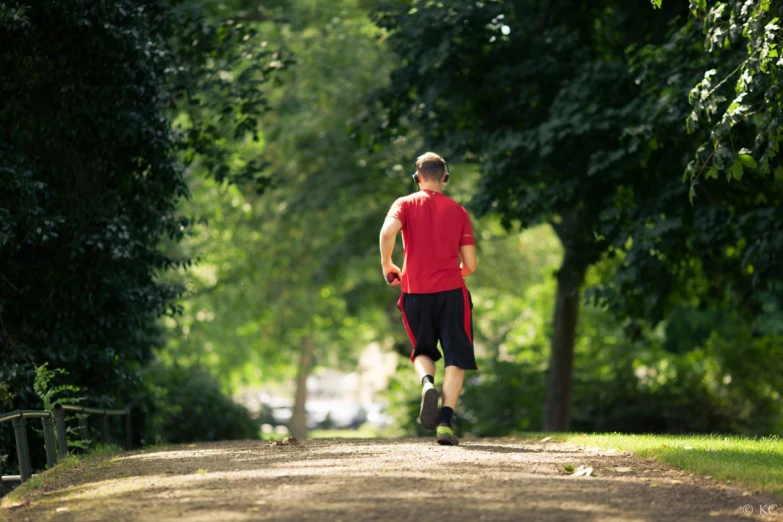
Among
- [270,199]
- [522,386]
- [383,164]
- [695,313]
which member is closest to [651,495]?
[522,386]

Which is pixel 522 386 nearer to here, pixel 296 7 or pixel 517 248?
pixel 296 7

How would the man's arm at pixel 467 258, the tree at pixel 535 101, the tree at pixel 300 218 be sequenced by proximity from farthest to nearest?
1. the tree at pixel 300 218
2. the tree at pixel 535 101
3. the man's arm at pixel 467 258

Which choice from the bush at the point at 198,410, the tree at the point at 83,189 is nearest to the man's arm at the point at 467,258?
the tree at the point at 83,189

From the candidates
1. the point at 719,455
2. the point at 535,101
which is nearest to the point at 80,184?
the point at 535,101

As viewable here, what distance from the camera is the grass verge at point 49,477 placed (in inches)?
253

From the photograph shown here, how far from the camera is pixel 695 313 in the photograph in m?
25.0

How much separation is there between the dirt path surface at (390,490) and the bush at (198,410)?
11.8m

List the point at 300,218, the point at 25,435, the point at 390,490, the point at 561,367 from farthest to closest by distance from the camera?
the point at 300,218, the point at 561,367, the point at 25,435, the point at 390,490

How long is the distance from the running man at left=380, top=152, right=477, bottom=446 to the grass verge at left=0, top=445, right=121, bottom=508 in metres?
2.64

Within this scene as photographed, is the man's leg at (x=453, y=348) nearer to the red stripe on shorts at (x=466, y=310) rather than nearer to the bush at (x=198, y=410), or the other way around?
the red stripe on shorts at (x=466, y=310)

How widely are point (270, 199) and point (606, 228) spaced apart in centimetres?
1574

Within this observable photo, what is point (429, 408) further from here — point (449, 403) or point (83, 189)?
point (83, 189)

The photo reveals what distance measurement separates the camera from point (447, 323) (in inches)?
318

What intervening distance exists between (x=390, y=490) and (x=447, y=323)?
2.60 meters
